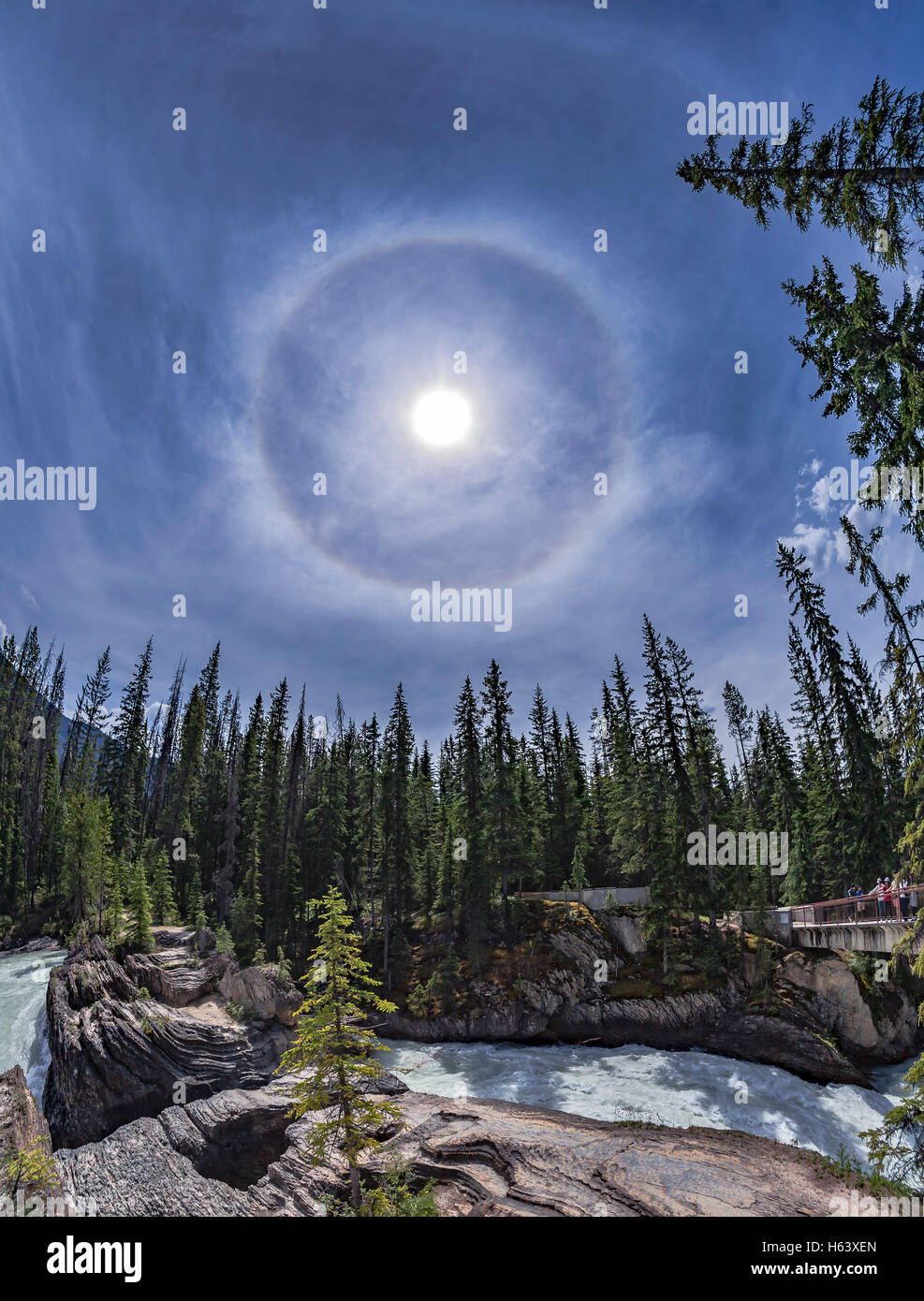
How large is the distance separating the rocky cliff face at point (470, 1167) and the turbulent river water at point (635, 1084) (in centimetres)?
337

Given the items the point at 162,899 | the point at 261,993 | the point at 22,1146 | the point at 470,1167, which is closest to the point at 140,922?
the point at 261,993

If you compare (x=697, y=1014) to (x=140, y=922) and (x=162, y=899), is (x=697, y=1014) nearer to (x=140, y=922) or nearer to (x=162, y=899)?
(x=140, y=922)

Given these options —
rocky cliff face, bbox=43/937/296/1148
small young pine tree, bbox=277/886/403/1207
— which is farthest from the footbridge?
rocky cliff face, bbox=43/937/296/1148

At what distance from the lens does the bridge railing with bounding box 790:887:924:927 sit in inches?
834

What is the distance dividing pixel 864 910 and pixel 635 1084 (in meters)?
12.8

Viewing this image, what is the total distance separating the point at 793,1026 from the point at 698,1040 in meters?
5.04

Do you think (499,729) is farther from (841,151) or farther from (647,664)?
(841,151)

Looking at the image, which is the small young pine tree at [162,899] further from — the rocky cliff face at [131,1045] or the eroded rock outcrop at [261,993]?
the eroded rock outcrop at [261,993]

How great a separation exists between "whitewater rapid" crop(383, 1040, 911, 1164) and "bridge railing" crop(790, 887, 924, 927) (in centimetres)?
671

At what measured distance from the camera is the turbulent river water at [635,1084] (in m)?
20.6

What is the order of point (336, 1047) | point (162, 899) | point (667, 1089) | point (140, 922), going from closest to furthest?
point (336, 1047) < point (667, 1089) < point (140, 922) < point (162, 899)

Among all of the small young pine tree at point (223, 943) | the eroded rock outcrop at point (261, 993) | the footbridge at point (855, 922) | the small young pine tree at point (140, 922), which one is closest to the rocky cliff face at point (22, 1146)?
the small young pine tree at point (140, 922)

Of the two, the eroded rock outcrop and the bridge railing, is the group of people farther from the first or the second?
the eroded rock outcrop

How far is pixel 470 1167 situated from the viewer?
14805 millimetres
